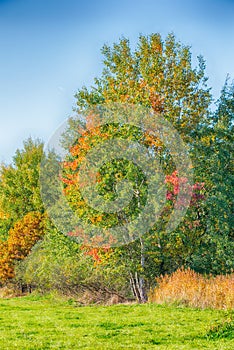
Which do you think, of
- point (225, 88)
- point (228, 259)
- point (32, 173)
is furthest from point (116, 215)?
point (32, 173)

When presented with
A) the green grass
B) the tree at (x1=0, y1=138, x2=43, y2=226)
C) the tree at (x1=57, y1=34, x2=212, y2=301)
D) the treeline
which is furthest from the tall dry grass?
the tree at (x1=0, y1=138, x2=43, y2=226)

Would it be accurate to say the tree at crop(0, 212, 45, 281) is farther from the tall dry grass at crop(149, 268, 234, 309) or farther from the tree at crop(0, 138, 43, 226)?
the tall dry grass at crop(149, 268, 234, 309)

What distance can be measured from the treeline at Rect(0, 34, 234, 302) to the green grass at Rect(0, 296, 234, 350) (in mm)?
4286

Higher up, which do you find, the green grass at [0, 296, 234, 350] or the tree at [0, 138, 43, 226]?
the tree at [0, 138, 43, 226]

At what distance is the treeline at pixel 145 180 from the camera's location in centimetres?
1966

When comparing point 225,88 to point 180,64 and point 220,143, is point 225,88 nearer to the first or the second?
point 180,64

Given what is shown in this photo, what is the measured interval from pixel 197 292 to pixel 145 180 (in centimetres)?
575

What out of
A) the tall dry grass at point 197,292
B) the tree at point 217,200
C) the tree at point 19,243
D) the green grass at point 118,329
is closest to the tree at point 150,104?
the tree at point 217,200

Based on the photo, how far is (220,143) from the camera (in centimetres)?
1973

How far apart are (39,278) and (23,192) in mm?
10195

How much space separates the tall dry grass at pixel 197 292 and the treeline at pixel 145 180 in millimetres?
1958

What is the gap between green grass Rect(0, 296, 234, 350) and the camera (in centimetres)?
1011

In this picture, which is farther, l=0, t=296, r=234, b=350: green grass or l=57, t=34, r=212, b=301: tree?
l=57, t=34, r=212, b=301: tree

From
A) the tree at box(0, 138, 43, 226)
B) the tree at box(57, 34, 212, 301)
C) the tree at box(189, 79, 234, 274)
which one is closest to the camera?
the tree at box(189, 79, 234, 274)
